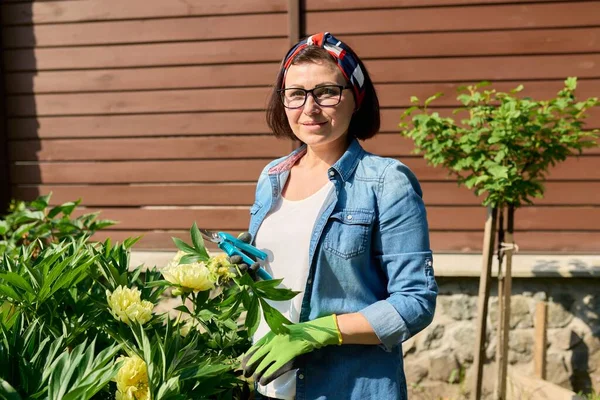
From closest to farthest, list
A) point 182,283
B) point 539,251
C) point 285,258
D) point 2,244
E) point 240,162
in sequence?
1. point 182,283
2. point 285,258
3. point 2,244
4. point 539,251
5. point 240,162

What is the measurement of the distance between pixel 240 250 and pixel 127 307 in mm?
340

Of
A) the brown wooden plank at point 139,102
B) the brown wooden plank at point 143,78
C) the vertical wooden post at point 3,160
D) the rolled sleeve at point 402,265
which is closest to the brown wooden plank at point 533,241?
the brown wooden plank at point 139,102

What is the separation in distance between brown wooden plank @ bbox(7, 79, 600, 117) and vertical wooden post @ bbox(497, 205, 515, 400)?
40.1 inches

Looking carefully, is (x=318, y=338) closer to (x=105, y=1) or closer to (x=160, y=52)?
(x=160, y=52)

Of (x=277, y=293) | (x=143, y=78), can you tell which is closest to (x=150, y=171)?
(x=143, y=78)

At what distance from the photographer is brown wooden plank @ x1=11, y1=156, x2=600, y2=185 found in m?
4.04

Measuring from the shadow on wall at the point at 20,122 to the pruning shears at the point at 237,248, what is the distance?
129 inches

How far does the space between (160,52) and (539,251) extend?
277cm

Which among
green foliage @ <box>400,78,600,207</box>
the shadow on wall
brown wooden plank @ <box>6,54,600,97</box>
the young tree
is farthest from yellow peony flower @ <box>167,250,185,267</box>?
the shadow on wall

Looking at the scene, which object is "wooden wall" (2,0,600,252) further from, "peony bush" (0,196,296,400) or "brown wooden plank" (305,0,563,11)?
"peony bush" (0,196,296,400)

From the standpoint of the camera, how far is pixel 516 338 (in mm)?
3734

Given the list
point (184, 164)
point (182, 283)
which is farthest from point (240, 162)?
point (182, 283)

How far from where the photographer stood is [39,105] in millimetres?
4230

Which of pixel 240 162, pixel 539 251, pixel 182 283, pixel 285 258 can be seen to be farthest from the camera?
pixel 240 162
